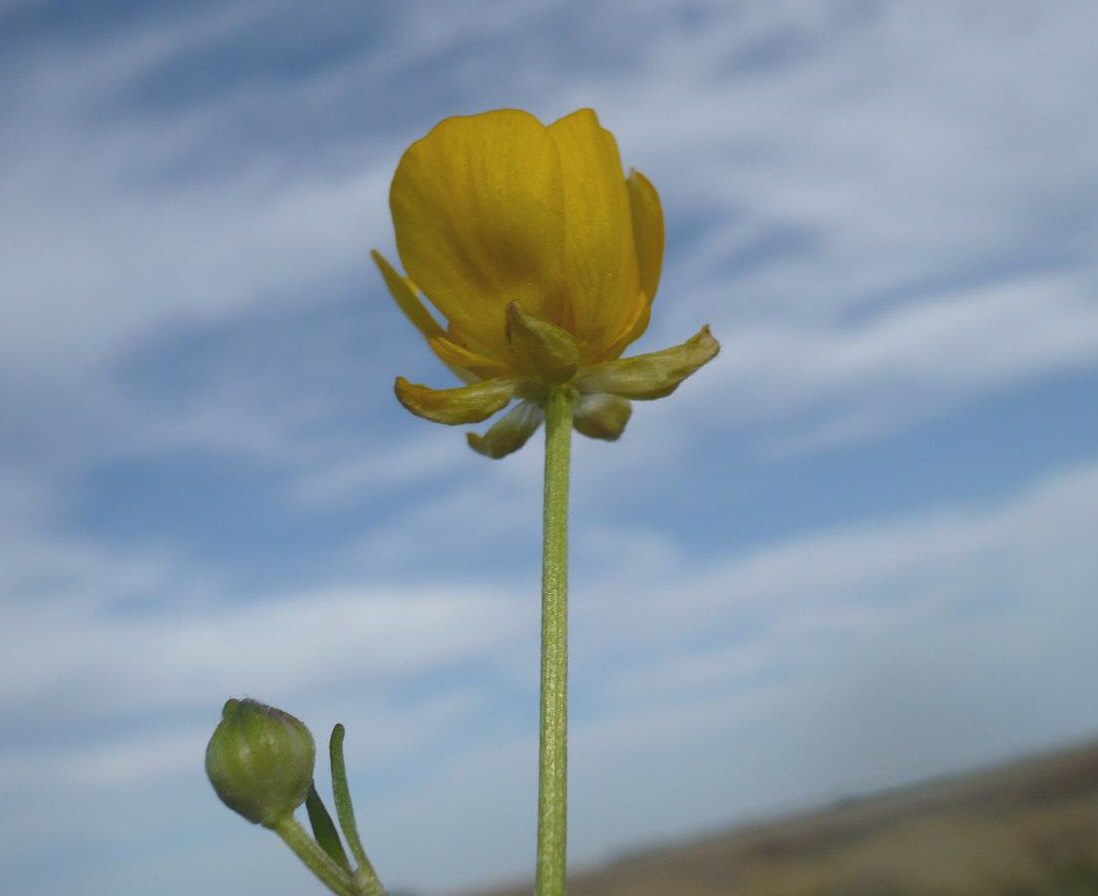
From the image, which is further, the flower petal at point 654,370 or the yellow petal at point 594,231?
the flower petal at point 654,370

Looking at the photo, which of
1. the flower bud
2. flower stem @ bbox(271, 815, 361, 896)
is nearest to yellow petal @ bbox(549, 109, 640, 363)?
the flower bud

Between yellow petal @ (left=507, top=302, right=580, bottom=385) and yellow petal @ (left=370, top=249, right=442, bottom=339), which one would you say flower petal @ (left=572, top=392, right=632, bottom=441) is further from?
yellow petal @ (left=370, top=249, right=442, bottom=339)

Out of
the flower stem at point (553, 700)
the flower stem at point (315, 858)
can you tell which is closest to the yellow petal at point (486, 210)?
the flower stem at point (553, 700)

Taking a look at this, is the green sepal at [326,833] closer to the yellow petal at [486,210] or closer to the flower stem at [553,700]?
the flower stem at [553,700]

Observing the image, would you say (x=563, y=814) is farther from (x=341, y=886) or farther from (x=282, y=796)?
(x=282, y=796)

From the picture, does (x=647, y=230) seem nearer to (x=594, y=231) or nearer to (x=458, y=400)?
(x=594, y=231)

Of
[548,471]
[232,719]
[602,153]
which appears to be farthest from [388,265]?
[232,719]

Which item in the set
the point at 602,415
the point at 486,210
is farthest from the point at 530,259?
the point at 602,415
